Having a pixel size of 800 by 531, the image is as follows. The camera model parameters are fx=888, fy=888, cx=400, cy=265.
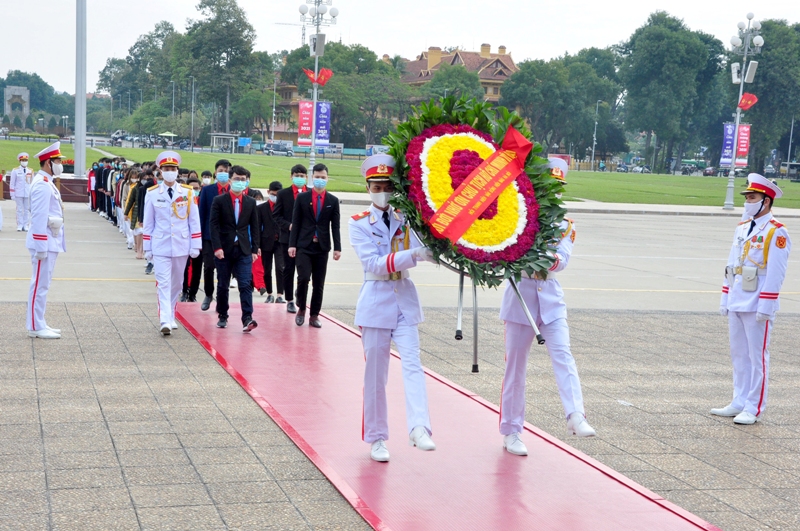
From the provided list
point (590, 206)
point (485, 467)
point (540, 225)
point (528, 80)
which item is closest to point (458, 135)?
point (540, 225)

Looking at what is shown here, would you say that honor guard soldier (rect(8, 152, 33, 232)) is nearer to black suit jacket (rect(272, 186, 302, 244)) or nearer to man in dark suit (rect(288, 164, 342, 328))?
black suit jacket (rect(272, 186, 302, 244))

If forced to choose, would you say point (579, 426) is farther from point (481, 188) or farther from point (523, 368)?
point (481, 188)

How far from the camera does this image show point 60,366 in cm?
835

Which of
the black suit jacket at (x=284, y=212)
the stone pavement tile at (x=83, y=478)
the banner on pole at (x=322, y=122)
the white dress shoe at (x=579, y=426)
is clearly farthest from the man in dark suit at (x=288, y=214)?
the banner on pole at (x=322, y=122)

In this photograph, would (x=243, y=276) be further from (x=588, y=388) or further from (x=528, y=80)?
(x=528, y=80)

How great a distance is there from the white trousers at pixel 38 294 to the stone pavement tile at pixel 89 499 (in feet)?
15.4

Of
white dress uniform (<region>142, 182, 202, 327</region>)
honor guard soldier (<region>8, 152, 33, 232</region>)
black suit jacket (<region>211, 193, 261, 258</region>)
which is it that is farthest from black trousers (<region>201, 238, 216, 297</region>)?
honor guard soldier (<region>8, 152, 33, 232</region>)

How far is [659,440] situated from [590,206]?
32.7 metres

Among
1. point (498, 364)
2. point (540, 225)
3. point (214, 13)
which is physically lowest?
point (498, 364)

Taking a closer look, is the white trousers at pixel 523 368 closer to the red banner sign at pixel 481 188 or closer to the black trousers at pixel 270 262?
the red banner sign at pixel 481 188

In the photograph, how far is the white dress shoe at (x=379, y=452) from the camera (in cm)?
596

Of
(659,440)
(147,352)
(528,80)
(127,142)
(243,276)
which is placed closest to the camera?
(659,440)

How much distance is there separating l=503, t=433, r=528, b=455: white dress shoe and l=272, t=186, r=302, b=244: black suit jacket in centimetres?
657

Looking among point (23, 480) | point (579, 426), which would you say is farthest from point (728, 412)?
point (23, 480)
